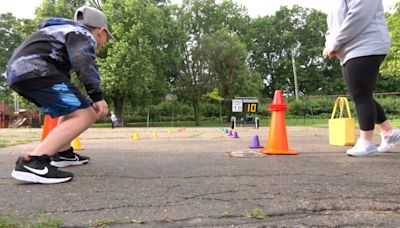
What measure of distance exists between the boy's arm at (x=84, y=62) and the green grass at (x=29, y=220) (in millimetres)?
1234

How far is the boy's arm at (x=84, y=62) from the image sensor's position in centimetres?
279

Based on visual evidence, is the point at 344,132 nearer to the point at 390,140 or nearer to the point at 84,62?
the point at 390,140

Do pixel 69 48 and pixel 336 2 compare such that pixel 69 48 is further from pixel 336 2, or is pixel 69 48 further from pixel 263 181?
pixel 336 2

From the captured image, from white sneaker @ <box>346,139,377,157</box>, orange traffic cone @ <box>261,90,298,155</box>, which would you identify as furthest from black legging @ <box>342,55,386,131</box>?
orange traffic cone @ <box>261,90,298,155</box>

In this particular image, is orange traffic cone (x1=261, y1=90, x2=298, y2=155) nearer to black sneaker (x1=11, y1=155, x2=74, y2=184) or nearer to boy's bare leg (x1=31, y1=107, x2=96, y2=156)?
boy's bare leg (x1=31, y1=107, x2=96, y2=156)

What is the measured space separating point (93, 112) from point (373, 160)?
9.30 feet

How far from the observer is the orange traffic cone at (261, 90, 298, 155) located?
4477 mm

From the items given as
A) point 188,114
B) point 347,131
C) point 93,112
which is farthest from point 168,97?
point 93,112

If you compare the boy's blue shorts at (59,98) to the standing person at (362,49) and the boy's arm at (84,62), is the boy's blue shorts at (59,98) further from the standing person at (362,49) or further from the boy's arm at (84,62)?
the standing person at (362,49)

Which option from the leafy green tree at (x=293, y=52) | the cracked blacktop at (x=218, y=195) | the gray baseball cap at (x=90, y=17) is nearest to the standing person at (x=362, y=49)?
the cracked blacktop at (x=218, y=195)

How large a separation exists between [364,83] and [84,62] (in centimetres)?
298

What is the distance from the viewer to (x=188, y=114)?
34469 millimetres

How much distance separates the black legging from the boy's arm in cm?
277

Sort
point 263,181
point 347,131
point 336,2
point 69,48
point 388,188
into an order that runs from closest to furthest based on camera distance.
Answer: point 388,188 → point 263,181 → point 69,48 → point 336,2 → point 347,131
